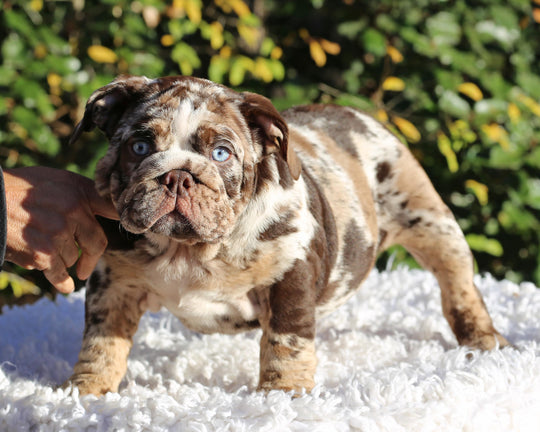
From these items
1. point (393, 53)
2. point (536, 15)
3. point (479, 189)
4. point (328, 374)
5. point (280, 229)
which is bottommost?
point (479, 189)

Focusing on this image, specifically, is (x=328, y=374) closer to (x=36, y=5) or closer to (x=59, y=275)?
(x=59, y=275)

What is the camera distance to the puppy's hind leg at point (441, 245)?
10.6ft

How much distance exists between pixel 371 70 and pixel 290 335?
3.04 metres

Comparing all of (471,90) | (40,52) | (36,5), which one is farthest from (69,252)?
(471,90)

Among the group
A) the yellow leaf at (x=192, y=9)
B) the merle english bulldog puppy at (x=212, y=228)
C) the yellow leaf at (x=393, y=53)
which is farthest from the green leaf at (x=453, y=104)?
the merle english bulldog puppy at (x=212, y=228)

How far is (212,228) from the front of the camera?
2191 mm

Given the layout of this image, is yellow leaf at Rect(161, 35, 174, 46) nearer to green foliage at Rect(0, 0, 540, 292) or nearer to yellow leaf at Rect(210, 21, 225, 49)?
green foliage at Rect(0, 0, 540, 292)

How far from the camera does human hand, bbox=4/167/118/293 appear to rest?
2334 mm

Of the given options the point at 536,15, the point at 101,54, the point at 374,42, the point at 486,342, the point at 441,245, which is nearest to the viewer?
the point at 486,342

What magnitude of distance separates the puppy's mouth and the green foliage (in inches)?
92.8

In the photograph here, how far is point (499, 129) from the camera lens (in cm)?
484

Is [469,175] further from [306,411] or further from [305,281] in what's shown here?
[306,411]

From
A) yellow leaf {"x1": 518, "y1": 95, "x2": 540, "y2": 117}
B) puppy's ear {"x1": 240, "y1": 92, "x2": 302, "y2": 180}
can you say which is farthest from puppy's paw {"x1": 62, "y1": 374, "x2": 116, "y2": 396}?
yellow leaf {"x1": 518, "y1": 95, "x2": 540, "y2": 117}

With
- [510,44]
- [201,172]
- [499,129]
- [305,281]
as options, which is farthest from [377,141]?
[510,44]
